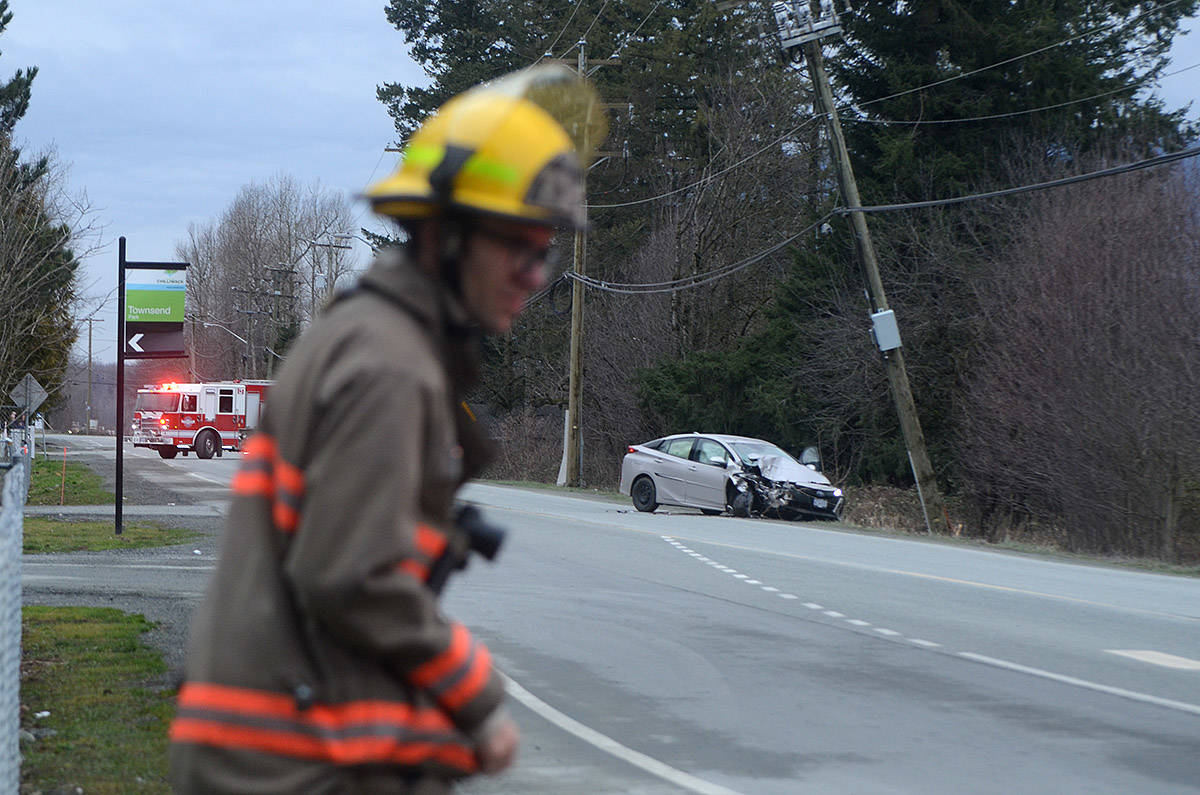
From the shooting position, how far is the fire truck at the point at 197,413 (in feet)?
183

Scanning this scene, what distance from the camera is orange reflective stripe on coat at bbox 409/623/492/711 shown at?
2.14 m

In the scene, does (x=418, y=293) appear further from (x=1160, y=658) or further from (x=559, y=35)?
(x=559, y=35)

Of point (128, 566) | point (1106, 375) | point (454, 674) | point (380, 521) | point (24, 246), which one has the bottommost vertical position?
point (128, 566)

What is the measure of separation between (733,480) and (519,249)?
23215 millimetres

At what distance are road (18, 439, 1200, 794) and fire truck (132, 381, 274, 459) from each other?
39.4 m

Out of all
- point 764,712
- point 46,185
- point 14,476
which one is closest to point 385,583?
point 14,476

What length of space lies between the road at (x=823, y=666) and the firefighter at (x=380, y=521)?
14.7 ft

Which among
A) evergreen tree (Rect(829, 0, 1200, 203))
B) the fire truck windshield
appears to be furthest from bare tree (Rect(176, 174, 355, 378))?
evergreen tree (Rect(829, 0, 1200, 203))

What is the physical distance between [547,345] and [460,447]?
53399mm

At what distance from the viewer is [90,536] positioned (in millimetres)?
19641

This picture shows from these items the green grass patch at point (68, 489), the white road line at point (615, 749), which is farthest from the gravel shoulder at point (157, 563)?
the white road line at point (615, 749)

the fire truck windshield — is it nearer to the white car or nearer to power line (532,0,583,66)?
power line (532,0,583,66)

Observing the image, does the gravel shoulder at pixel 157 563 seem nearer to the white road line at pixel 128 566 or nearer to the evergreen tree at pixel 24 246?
the white road line at pixel 128 566

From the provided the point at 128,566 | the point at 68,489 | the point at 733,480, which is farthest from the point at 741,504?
the point at 68,489
